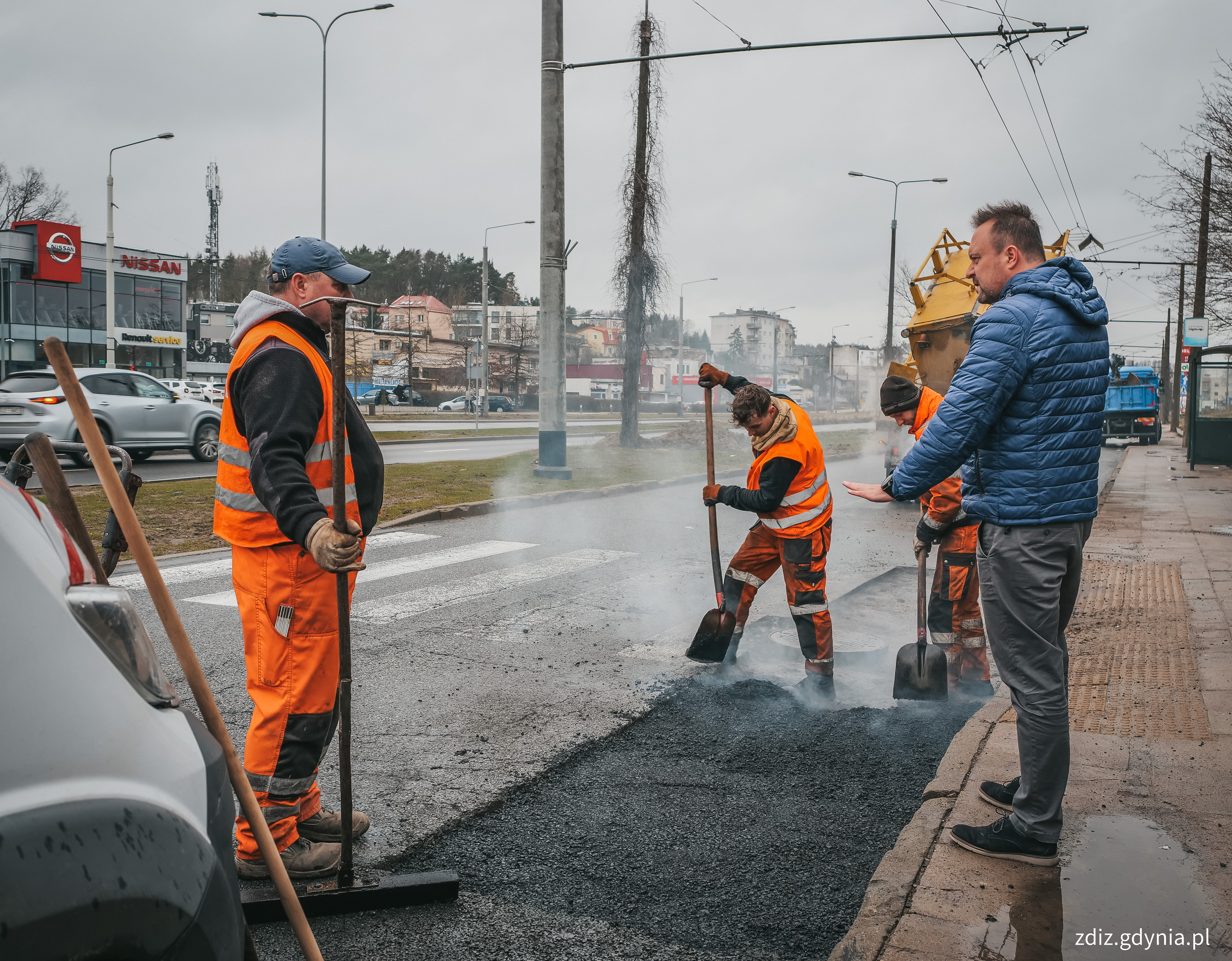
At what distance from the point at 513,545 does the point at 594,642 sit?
354 cm

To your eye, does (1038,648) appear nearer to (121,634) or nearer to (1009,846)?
(1009,846)

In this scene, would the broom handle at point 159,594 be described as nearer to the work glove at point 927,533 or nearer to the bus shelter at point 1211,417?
the work glove at point 927,533

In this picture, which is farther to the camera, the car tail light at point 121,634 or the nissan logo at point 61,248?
the nissan logo at point 61,248

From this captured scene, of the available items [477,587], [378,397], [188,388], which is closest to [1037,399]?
[477,587]

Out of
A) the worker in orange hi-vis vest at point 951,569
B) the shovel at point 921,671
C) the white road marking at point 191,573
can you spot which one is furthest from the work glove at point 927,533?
the white road marking at point 191,573

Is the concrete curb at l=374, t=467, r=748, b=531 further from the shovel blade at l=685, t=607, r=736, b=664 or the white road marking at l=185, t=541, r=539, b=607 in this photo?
the shovel blade at l=685, t=607, r=736, b=664

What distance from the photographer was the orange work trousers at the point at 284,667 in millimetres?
2809

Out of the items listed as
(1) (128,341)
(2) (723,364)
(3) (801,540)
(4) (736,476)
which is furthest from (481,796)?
(2) (723,364)

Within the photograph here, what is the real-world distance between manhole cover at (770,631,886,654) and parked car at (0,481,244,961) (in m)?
4.64

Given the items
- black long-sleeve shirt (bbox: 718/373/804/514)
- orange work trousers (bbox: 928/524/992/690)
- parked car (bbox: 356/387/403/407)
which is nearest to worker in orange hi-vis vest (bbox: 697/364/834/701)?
black long-sleeve shirt (bbox: 718/373/804/514)

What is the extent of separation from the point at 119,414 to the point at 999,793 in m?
15.5

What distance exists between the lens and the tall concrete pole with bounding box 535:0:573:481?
43.8ft

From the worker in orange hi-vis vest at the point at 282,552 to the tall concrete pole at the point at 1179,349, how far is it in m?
28.4

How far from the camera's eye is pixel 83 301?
149 feet
